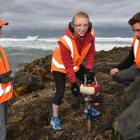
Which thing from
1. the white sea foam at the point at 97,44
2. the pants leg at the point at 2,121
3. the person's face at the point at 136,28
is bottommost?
the white sea foam at the point at 97,44

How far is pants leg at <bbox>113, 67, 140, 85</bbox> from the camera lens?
23.6 feet

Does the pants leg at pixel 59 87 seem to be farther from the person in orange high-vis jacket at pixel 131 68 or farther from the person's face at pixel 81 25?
the person in orange high-vis jacket at pixel 131 68

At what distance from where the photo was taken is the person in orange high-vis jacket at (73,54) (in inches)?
250

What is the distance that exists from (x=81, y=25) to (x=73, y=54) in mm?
574

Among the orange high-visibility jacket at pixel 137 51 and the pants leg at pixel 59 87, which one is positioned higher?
the orange high-visibility jacket at pixel 137 51

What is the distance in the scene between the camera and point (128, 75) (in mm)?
7219

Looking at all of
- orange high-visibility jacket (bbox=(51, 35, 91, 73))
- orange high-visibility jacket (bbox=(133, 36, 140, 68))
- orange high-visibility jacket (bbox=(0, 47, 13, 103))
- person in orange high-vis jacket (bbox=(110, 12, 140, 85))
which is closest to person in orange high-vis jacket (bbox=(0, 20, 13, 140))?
orange high-visibility jacket (bbox=(0, 47, 13, 103))

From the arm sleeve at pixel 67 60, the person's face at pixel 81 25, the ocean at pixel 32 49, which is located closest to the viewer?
the person's face at pixel 81 25

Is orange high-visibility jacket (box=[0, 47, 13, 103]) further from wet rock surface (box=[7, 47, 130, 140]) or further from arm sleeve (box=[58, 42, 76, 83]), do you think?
wet rock surface (box=[7, 47, 130, 140])

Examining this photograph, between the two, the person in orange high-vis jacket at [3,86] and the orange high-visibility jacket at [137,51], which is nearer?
the person in orange high-vis jacket at [3,86]

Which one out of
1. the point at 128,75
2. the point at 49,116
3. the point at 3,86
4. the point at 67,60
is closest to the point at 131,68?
the point at 128,75

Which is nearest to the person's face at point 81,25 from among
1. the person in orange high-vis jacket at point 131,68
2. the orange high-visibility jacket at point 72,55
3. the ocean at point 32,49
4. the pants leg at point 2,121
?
the orange high-visibility jacket at point 72,55

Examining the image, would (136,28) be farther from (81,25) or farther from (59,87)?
(59,87)

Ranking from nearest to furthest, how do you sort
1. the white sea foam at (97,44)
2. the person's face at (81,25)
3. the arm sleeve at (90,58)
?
the person's face at (81,25) < the arm sleeve at (90,58) < the white sea foam at (97,44)
